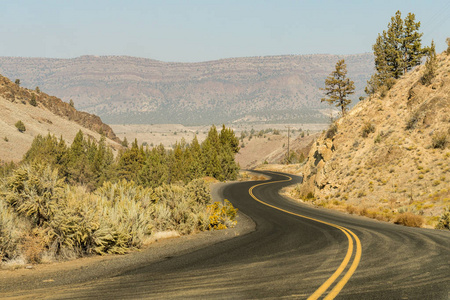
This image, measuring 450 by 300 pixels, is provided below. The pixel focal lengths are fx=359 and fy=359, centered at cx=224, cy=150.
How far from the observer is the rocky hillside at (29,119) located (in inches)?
3127

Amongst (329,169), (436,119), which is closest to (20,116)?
(329,169)

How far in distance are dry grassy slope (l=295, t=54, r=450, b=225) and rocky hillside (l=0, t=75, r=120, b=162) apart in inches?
2586

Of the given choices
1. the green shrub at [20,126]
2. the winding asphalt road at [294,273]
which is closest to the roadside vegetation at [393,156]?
the winding asphalt road at [294,273]

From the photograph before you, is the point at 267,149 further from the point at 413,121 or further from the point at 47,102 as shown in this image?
the point at 413,121

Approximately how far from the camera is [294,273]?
7.03m

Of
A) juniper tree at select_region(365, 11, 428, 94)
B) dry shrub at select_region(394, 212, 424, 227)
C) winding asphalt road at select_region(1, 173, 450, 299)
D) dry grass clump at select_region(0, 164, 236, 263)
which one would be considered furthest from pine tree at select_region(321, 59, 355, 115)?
dry grass clump at select_region(0, 164, 236, 263)

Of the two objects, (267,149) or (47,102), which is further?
(267,149)

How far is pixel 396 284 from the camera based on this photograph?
244 inches

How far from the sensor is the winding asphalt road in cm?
582

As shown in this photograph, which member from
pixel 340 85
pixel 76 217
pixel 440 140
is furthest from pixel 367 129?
pixel 340 85

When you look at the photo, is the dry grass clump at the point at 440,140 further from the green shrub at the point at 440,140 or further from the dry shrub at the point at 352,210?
the dry shrub at the point at 352,210

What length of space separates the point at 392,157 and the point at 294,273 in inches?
929

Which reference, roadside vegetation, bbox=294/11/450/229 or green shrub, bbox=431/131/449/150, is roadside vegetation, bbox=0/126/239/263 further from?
green shrub, bbox=431/131/449/150

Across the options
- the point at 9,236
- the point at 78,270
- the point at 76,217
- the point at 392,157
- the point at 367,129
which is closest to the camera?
the point at 78,270
